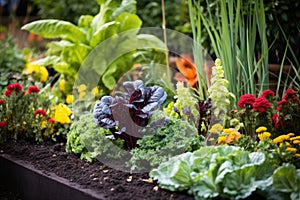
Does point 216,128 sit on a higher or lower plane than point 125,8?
lower

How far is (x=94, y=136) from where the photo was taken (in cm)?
267

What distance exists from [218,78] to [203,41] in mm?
1519

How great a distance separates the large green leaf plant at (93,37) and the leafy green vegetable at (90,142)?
3.80 feet

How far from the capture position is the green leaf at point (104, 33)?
392 cm

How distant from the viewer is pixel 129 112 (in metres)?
2.59

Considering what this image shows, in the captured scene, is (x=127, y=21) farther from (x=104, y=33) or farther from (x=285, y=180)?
(x=285, y=180)

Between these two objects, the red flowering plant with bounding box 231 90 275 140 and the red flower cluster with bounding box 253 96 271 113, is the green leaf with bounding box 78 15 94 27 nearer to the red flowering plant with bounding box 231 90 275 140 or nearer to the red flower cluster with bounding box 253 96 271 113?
the red flowering plant with bounding box 231 90 275 140

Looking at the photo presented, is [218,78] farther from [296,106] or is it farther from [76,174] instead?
[76,174]

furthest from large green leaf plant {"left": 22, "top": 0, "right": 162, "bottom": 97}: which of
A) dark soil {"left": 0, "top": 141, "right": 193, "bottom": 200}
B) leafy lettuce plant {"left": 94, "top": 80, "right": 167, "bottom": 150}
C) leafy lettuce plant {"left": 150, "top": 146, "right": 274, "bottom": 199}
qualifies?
leafy lettuce plant {"left": 150, "top": 146, "right": 274, "bottom": 199}

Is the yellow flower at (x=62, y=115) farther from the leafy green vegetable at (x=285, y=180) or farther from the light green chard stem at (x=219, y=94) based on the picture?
the leafy green vegetable at (x=285, y=180)

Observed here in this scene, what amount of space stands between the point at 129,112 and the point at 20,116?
0.97m

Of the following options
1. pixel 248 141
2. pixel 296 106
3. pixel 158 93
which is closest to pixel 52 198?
pixel 158 93

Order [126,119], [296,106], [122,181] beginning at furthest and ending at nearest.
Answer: [296,106] < [126,119] < [122,181]

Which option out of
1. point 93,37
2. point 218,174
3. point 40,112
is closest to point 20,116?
point 40,112
